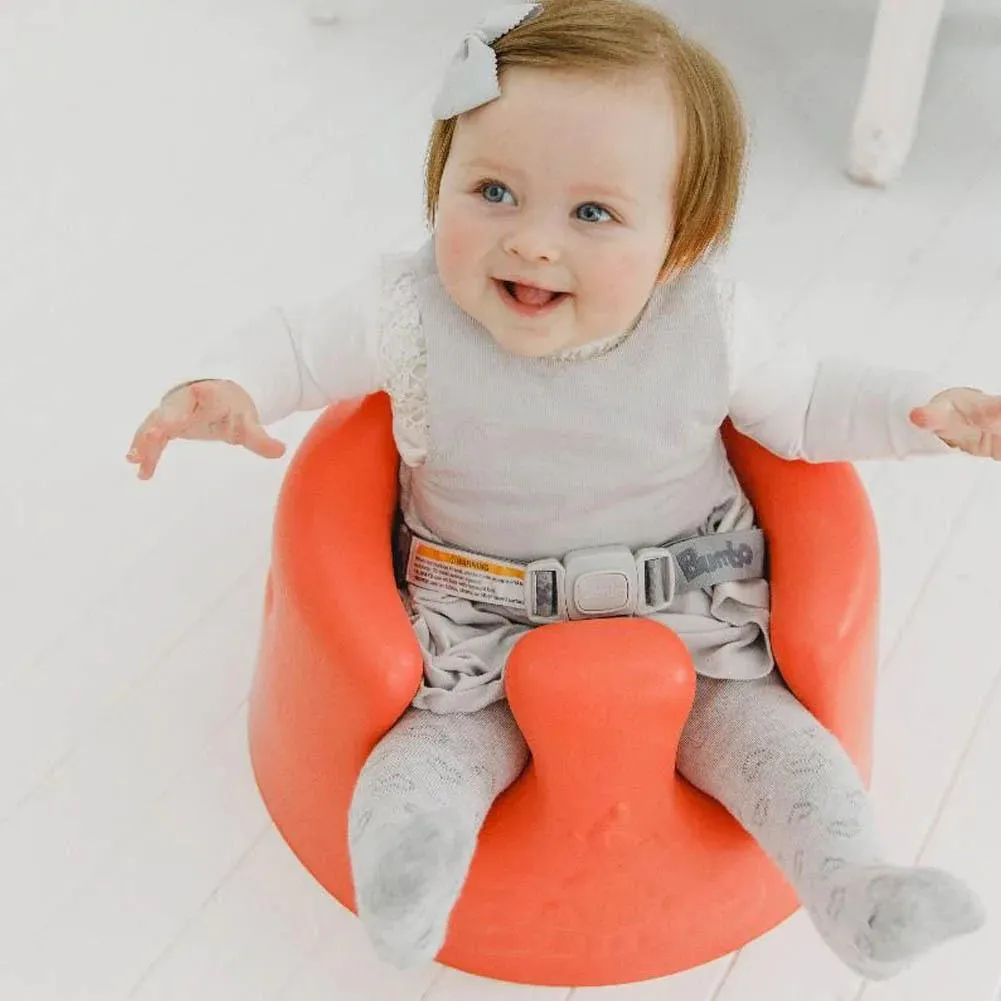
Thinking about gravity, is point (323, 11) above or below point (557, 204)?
below

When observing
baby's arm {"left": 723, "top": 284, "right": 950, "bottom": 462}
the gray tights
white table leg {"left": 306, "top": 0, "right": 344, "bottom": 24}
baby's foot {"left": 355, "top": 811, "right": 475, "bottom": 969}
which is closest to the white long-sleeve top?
baby's arm {"left": 723, "top": 284, "right": 950, "bottom": 462}

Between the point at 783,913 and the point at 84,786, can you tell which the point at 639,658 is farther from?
the point at 84,786

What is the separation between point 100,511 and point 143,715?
0.28m

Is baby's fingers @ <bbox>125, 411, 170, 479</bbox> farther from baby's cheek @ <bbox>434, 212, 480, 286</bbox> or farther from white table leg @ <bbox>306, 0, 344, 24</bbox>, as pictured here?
white table leg @ <bbox>306, 0, 344, 24</bbox>

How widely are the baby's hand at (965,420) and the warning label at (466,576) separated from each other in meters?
0.32

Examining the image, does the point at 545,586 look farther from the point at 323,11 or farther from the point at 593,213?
the point at 323,11

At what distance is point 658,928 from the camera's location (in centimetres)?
104

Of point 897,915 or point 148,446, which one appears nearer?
point 897,915

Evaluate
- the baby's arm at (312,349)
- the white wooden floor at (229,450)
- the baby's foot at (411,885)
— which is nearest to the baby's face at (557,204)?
the baby's arm at (312,349)

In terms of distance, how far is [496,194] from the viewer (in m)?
0.96

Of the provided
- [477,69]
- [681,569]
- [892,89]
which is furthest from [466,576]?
[892,89]

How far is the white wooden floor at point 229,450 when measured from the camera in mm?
1123

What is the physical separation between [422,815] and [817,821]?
0.87 feet

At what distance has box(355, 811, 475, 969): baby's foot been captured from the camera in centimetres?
90
